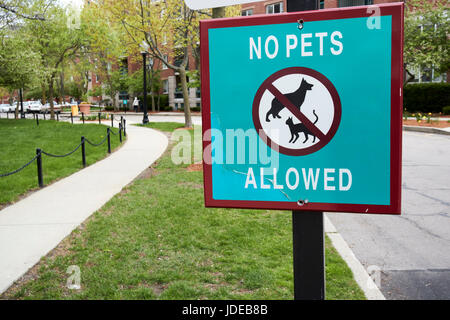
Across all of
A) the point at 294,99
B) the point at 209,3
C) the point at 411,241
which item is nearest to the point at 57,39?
the point at 411,241

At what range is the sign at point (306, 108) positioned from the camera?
4.62 feet

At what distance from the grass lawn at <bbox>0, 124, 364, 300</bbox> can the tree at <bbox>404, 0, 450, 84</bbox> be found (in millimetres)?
22660

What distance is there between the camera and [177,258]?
443 centimetres

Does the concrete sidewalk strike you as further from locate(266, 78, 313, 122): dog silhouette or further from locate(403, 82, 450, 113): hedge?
locate(403, 82, 450, 113): hedge

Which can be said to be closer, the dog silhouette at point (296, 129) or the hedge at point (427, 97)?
the dog silhouette at point (296, 129)

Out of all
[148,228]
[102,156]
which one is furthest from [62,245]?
[102,156]

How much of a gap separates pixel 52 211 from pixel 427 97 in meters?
27.2

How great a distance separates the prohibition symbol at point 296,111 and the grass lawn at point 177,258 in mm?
2321

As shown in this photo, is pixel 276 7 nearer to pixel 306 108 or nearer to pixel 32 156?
pixel 32 156

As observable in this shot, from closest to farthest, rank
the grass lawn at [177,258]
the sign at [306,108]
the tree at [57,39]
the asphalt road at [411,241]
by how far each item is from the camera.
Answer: the sign at [306,108], the grass lawn at [177,258], the asphalt road at [411,241], the tree at [57,39]

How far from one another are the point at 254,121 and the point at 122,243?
383 cm

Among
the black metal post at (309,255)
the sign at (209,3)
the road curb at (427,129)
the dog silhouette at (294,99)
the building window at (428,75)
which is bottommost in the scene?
the road curb at (427,129)

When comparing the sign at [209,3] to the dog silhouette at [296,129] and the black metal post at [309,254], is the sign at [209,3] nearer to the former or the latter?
the black metal post at [309,254]

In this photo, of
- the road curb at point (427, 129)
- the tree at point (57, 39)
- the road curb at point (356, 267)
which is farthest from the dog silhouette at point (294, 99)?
the tree at point (57, 39)
